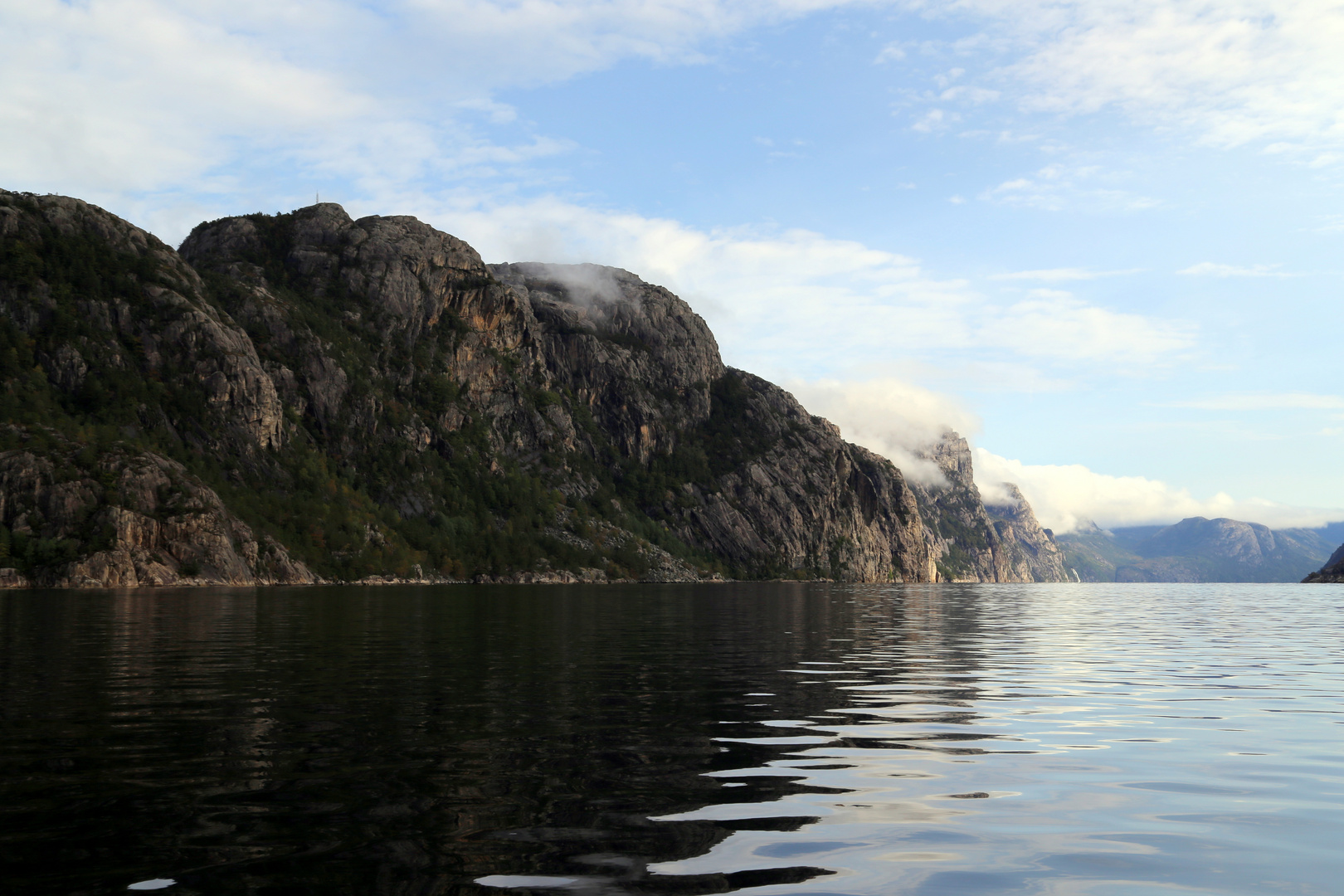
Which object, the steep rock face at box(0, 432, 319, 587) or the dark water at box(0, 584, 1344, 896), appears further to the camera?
the steep rock face at box(0, 432, 319, 587)

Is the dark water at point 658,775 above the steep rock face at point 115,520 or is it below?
below

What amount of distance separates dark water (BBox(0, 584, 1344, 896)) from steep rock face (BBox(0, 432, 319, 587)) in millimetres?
127948

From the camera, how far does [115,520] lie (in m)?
154

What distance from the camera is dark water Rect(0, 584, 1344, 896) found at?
10.9 metres

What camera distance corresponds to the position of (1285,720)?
23.8 m

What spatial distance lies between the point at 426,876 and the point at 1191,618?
8540 cm

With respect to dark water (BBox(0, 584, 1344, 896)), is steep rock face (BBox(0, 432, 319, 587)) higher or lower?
higher

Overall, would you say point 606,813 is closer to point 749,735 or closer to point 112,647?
point 749,735

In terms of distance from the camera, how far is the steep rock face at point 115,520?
14588 centimetres

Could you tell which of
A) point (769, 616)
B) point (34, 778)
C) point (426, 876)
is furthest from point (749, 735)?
point (769, 616)

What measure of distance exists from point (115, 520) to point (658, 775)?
541ft

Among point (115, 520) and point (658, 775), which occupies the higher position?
point (115, 520)

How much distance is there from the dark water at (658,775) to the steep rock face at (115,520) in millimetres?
127948

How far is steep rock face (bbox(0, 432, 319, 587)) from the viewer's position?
146 meters
